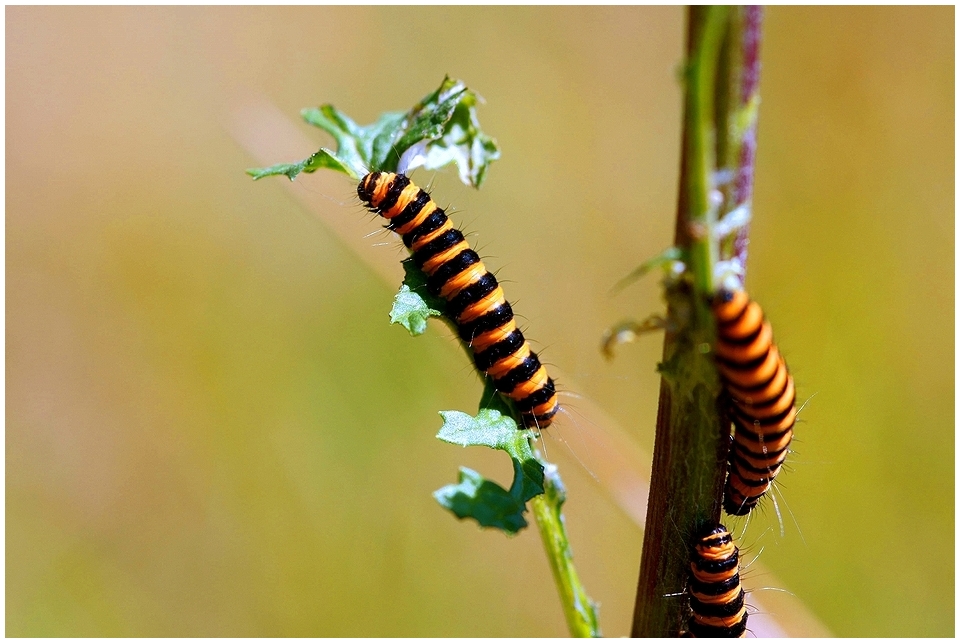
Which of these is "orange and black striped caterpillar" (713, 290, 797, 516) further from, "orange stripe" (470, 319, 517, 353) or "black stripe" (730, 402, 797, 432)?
"orange stripe" (470, 319, 517, 353)

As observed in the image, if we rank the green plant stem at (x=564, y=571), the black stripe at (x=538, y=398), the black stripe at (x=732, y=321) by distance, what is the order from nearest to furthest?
the black stripe at (x=732, y=321)
the green plant stem at (x=564, y=571)
the black stripe at (x=538, y=398)

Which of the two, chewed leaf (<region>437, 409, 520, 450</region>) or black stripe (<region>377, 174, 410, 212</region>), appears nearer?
chewed leaf (<region>437, 409, 520, 450</region>)

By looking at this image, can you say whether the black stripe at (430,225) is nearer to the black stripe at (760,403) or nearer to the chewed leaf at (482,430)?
the chewed leaf at (482,430)

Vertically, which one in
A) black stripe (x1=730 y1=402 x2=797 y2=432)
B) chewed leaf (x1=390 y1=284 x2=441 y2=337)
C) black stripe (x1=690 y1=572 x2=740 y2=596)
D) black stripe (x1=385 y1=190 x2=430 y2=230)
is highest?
black stripe (x1=385 y1=190 x2=430 y2=230)

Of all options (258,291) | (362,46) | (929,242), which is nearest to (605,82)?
(362,46)

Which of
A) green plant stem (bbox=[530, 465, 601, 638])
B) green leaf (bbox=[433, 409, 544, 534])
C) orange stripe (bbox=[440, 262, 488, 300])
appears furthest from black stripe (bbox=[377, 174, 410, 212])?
green plant stem (bbox=[530, 465, 601, 638])

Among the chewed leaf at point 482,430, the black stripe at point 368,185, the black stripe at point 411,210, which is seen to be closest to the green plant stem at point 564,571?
the chewed leaf at point 482,430

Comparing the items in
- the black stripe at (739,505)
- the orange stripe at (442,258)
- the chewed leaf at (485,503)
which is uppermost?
the orange stripe at (442,258)
